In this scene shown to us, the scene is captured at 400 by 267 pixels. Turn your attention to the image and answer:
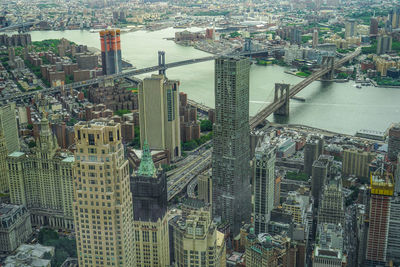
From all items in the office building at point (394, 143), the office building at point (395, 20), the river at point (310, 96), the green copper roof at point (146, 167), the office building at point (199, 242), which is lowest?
the river at point (310, 96)

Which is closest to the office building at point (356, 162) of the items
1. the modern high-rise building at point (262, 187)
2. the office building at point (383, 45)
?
the modern high-rise building at point (262, 187)

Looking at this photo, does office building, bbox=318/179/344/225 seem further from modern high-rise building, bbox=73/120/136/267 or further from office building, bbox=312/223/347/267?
modern high-rise building, bbox=73/120/136/267

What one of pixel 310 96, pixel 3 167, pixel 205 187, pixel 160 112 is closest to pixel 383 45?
pixel 310 96

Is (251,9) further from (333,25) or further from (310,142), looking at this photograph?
(310,142)

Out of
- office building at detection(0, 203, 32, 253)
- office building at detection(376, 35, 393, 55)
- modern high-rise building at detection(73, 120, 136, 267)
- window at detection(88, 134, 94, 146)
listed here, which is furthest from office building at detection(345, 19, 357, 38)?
window at detection(88, 134, 94, 146)

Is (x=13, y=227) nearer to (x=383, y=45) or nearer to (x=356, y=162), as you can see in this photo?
(x=356, y=162)

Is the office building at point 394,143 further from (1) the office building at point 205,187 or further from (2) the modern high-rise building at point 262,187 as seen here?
(1) the office building at point 205,187

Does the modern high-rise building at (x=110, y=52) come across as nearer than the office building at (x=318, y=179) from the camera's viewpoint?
No
